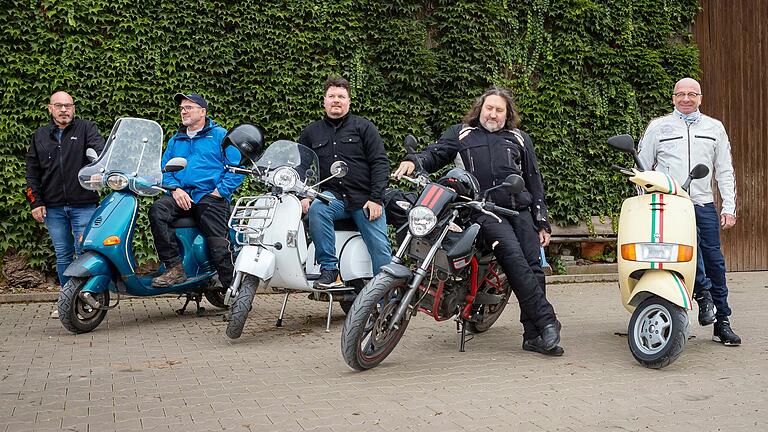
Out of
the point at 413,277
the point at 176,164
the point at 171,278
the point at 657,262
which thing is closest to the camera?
the point at 413,277

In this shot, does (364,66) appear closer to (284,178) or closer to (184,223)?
(184,223)

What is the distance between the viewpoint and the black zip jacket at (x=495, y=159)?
6.02 meters

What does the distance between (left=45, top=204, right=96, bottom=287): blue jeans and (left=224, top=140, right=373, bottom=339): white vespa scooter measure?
5.54 ft

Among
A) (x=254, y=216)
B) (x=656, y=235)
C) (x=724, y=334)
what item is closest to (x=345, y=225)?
(x=254, y=216)

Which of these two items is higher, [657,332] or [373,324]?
[373,324]

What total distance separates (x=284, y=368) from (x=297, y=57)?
17.0 feet

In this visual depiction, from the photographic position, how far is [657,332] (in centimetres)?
538

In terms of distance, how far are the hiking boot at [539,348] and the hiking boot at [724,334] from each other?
133 cm

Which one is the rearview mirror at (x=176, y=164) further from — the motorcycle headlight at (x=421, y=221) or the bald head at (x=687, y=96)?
the bald head at (x=687, y=96)

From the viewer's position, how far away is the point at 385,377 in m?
5.12

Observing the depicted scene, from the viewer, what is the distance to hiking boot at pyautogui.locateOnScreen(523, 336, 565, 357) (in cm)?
578

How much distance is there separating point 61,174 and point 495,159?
4030mm

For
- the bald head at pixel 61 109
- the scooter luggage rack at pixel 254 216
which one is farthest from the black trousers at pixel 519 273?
the bald head at pixel 61 109

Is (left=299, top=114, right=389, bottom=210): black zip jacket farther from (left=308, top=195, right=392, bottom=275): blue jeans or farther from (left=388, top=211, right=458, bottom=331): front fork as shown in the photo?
(left=388, top=211, right=458, bottom=331): front fork
